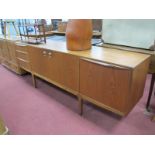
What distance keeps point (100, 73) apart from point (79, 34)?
54 centimetres

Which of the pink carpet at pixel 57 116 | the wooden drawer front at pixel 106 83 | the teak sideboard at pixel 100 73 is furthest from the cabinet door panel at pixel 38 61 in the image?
the wooden drawer front at pixel 106 83

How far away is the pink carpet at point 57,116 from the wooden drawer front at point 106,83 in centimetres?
36

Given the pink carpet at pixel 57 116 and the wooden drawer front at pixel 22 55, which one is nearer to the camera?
the pink carpet at pixel 57 116

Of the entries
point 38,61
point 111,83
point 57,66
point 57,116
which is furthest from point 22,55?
point 111,83

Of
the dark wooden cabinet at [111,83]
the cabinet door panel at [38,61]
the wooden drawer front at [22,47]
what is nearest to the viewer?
the dark wooden cabinet at [111,83]

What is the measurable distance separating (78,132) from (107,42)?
1124 millimetres

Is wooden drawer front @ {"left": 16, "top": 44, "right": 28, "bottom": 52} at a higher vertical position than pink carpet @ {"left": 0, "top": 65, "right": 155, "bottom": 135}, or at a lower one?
higher

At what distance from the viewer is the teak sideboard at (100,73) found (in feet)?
4.28

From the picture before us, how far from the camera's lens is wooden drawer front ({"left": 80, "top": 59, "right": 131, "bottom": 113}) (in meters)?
1.29

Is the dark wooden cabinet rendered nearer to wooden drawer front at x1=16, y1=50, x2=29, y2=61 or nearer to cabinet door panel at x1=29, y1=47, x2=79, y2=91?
cabinet door panel at x1=29, y1=47, x2=79, y2=91

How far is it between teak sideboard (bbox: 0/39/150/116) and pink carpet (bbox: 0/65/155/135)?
8.7 inches

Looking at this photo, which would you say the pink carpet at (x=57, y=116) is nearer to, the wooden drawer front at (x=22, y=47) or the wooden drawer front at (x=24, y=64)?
the wooden drawer front at (x=24, y=64)

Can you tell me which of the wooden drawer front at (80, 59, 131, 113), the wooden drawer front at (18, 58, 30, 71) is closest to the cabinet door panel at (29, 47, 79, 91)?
the wooden drawer front at (80, 59, 131, 113)
